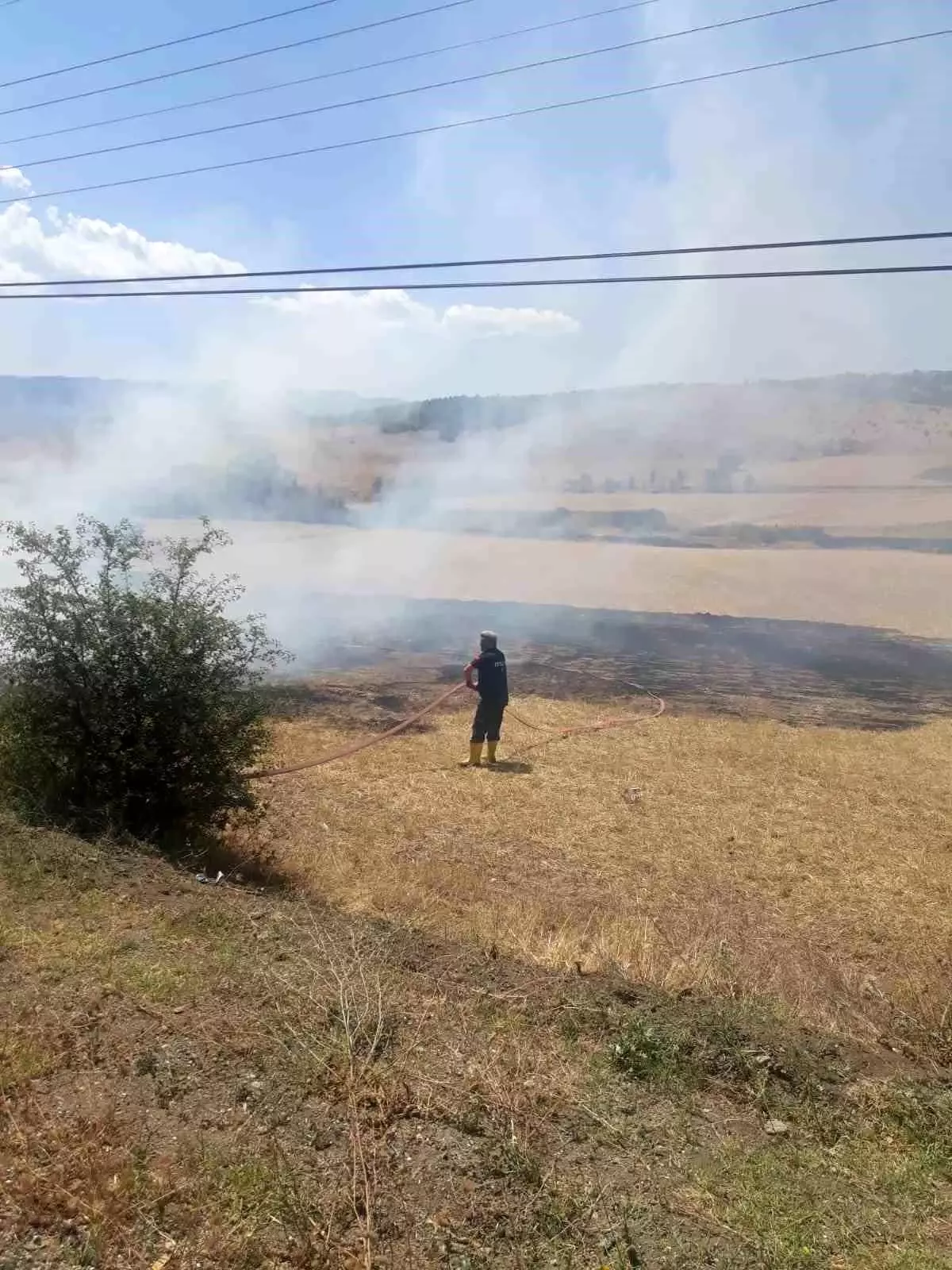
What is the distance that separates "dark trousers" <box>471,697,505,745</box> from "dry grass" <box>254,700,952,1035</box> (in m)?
0.52

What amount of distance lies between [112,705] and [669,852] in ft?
16.5

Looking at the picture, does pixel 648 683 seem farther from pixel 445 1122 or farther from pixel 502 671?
pixel 445 1122

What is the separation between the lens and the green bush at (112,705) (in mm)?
6777

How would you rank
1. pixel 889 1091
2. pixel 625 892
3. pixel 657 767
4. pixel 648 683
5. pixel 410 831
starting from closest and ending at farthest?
1. pixel 889 1091
2. pixel 625 892
3. pixel 410 831
4. pixel 657 767
5. pixel 648 683

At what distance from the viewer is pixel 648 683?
1578cm

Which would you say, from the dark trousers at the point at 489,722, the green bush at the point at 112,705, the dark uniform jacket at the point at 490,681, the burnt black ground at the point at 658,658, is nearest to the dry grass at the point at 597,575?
the burnt black ground at the point at 658,658

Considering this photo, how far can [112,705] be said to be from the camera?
22.6 ft

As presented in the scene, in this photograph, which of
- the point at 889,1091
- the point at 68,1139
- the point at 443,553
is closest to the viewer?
the point at 68,1139

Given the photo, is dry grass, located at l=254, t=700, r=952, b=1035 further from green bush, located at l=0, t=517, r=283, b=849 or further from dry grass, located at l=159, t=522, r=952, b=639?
dry grass, located at l=159, t=522, r=952, b=639

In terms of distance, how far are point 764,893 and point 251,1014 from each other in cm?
487

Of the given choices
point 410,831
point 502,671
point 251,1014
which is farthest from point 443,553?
point 251,1014

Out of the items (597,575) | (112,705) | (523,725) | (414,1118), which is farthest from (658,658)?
(414,1118)

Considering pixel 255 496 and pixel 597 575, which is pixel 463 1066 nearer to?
pixel 597 575

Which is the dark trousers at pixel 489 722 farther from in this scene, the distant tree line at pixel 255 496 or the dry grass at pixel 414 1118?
the distant tree line at pixel 255 496
